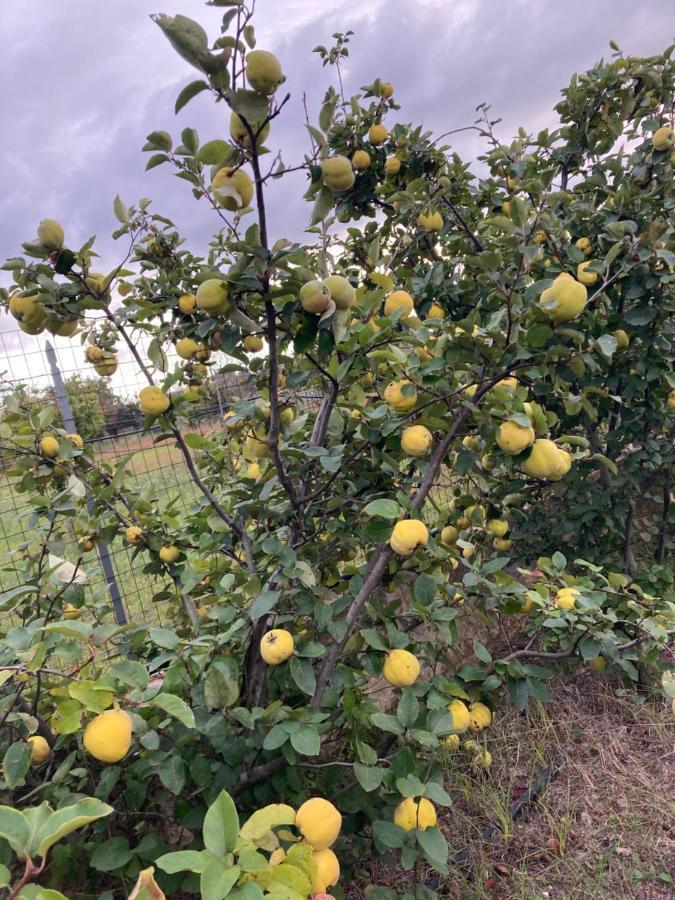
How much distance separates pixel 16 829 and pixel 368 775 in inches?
23.2

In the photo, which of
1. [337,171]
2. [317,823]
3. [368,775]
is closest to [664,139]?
[337,171]

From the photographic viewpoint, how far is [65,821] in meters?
0.55

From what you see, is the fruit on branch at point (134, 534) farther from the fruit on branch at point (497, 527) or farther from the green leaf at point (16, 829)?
the fruit on branch at point (497, 527)

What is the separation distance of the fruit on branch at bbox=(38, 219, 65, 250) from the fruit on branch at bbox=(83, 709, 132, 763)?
810 mm

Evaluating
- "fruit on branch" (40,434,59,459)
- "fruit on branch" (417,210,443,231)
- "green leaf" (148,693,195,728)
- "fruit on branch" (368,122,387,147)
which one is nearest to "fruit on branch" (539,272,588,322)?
"green leaf" (148,693,195,728)

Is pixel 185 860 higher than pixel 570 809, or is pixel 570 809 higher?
pixel 185 860

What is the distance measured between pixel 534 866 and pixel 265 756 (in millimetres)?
939

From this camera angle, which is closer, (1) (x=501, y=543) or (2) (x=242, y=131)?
(2) (x=242, y=131)

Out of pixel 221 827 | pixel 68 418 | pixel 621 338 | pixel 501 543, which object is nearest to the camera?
pixel 221 827

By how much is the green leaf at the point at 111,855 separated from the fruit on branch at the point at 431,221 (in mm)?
1956

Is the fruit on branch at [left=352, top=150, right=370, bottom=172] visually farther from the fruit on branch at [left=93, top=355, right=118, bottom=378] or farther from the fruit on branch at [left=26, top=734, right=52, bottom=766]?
the fruit on branch at [left=26, top=734, right=52, bottom=766]

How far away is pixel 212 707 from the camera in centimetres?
97

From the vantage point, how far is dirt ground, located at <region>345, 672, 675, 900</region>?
1.46m

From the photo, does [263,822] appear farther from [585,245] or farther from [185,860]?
[585,245]
